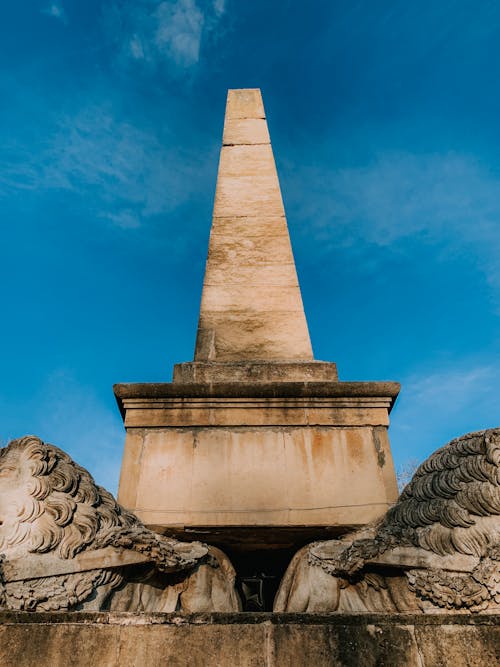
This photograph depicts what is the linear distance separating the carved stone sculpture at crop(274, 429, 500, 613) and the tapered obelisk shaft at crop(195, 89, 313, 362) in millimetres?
2041

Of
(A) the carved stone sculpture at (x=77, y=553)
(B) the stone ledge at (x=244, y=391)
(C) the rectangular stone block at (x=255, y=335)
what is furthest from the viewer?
(C) the rectangular stone block at (x=255, y=335)

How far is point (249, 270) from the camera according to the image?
6.11 meters

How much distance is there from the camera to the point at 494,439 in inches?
131

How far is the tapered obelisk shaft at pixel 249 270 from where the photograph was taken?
5.52 metres

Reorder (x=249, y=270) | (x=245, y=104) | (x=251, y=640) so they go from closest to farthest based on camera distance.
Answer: (x=251, y=640) → (x=249, y=270) → (x=245, y=104)

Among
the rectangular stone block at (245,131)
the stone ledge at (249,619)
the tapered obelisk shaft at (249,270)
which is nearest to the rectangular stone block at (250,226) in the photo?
the tapered obelisk shaft at (249,270)

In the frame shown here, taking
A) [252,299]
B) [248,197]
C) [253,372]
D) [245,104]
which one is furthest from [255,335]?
[245,104]

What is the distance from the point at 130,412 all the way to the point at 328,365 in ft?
6.19

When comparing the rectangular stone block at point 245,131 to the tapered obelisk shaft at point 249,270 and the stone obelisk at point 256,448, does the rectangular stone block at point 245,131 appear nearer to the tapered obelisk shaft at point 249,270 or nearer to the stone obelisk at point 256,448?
the tapered obelisk shaft at point 249,270

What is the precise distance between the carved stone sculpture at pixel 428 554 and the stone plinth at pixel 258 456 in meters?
0.36

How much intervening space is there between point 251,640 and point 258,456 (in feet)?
7.16

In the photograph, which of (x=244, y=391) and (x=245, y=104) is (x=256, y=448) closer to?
(x=244, y=391)

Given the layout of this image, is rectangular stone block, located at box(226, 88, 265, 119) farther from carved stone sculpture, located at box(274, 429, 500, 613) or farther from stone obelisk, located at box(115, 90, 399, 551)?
carved stone sculpture, located at box(274, 429, 500, 613)

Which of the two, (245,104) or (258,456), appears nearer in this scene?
(258,456)
